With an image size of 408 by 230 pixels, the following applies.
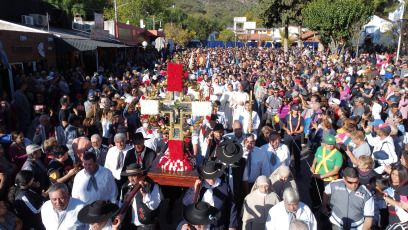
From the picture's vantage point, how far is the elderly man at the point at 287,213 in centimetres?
354

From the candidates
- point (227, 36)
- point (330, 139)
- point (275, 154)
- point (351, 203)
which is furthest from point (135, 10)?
point (351, 203)

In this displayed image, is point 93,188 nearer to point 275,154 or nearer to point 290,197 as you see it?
point 290,197

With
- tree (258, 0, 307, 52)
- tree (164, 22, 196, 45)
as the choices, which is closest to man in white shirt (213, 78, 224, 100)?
tree (258, 0, 307, 52)

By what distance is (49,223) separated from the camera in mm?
3477

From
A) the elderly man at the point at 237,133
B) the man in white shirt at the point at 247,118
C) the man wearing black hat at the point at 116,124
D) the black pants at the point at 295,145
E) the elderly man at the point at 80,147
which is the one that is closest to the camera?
the elderly man at the point at 80,147

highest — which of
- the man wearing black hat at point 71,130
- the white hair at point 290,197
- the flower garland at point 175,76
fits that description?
the flower garland at point 175,76

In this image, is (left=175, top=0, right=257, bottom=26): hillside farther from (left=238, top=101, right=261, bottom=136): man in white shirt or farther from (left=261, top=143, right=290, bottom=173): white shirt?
(left=261, top=143, right=290, bottom=173): white shirt

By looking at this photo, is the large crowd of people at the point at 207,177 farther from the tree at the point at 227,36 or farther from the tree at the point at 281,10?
the tree at the point at 227,36

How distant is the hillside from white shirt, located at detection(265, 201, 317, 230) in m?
138

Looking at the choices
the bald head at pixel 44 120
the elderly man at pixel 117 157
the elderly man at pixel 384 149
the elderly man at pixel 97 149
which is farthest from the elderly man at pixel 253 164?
the bald head at pixel 44 120

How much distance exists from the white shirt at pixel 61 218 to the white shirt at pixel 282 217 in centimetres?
217

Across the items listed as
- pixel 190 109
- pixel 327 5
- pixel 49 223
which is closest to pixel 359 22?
pixel 327 5

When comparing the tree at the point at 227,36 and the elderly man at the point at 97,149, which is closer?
the elderly man at the point at 97,149

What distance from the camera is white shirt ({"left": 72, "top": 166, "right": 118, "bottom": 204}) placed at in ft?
13.6
